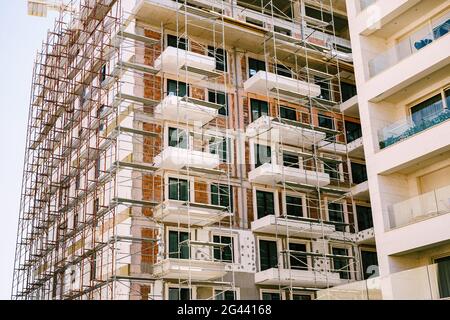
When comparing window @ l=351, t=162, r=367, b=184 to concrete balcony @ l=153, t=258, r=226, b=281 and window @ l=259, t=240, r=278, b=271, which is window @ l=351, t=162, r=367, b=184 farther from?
concrete balcony @ l=153, t=258, r=226, b=281

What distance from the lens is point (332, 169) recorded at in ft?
89.4

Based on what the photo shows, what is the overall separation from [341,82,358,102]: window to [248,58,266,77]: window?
4.43 metres

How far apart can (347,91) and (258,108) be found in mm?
5684

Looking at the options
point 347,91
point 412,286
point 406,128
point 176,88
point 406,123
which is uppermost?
point 347,91

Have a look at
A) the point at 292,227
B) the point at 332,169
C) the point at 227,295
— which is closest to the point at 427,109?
the point at 292,227

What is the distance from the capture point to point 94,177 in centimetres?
2550

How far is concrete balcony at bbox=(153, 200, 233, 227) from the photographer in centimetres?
2142

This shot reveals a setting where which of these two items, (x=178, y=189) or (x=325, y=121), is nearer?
(x=178, y=189)

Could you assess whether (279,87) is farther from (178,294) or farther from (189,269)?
(178,294)

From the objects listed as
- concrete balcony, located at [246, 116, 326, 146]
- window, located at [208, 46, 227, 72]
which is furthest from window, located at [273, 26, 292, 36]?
concrete balcony, located at [246, 116, 326, 146]

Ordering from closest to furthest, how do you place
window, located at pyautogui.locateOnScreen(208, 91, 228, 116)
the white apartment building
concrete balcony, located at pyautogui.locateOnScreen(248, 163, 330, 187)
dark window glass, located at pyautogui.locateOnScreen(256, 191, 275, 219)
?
the white apartment building < concrete balcony, located at pyautogui.locateOnScreen(248, 163, 330, 187) < dark window glass, located at pyautogui.locateOnScreen(256, 191, 275, 219) < window, located at pyautogui.locateOnScreen(208, 91, 228, 116)

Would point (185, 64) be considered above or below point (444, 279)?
above

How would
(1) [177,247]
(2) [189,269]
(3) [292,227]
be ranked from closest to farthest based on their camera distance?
(2) [189,269]
(1) [177,247]
(3) [292,227]
